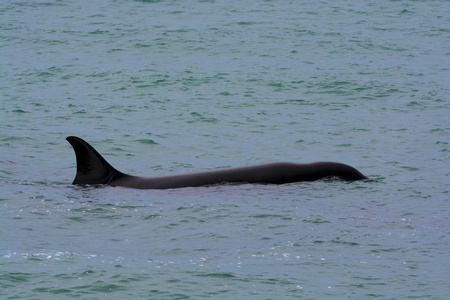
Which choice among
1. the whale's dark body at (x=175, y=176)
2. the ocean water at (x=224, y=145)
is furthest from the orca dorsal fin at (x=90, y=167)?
the ocean water at (x=224, y=145)

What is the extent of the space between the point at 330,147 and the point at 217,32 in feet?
64.7

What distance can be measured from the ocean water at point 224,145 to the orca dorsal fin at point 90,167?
1.14 ft

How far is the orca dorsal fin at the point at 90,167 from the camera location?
53.8 ft

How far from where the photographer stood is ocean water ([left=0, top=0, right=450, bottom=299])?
12.4 m

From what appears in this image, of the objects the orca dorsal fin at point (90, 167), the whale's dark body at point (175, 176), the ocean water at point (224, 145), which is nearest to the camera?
the ocean water at point (224, 145)

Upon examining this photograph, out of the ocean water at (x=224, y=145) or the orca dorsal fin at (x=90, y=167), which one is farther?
the orca dorsal fin at (x=90, y=167)

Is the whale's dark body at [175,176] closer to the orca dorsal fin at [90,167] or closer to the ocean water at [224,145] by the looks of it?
the orca dorsal fin at [90,167]

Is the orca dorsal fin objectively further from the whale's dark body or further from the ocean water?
the ocean water

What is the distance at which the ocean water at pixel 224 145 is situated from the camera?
486 inches

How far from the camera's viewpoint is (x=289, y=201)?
16016 millimetres

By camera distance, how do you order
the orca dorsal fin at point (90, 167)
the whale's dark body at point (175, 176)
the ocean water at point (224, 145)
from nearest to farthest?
1. the ocean water at point (224, 145)
2. the orca dorsal fin at point (90, 167)
3. the whale's dark body at point (175, 176)

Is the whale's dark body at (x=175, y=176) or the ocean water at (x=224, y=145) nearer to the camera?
the ocean water at (x=224, y=145)

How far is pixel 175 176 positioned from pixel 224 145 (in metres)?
5.78

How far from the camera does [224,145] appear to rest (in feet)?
74.4
